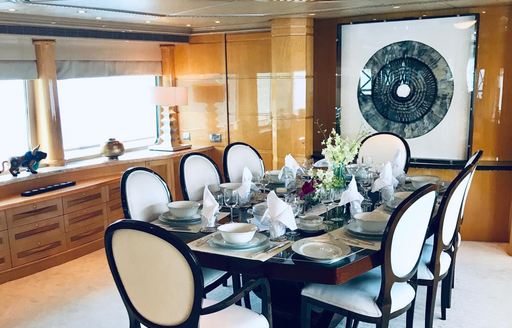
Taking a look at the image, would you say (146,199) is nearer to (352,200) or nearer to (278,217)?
(278,217)

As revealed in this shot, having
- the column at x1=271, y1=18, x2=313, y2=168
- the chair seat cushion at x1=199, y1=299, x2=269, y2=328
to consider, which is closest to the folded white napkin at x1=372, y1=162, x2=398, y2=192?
the chair seat cushion at x1=199, y1=299, x2=269, y2=328

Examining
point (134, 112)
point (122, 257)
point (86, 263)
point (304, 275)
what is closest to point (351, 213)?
point (304, 275)

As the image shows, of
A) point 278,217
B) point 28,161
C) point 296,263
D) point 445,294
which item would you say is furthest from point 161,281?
point 28,161

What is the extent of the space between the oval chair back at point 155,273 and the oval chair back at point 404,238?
38.9 inches

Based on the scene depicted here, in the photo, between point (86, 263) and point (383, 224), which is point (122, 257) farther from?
point (86, 263)

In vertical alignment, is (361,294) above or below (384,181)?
below

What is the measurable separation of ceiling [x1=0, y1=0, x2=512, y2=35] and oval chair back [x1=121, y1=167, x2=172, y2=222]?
51.5 inches

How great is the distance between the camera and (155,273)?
2330 mm

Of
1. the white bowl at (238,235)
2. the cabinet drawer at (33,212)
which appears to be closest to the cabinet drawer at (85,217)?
the cabinet drawer at (33,212)

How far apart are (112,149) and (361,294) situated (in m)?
3.63

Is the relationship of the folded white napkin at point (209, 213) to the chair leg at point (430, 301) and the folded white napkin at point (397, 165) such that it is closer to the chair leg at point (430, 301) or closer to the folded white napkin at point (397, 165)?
the chair leg at point (430, 301)

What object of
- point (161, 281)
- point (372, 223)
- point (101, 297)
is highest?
point (372, 223)

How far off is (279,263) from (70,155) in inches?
147

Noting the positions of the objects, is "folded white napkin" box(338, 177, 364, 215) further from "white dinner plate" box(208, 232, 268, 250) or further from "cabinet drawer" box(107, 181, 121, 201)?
"cabinet drawer" box(107, 181, 121, 201)
